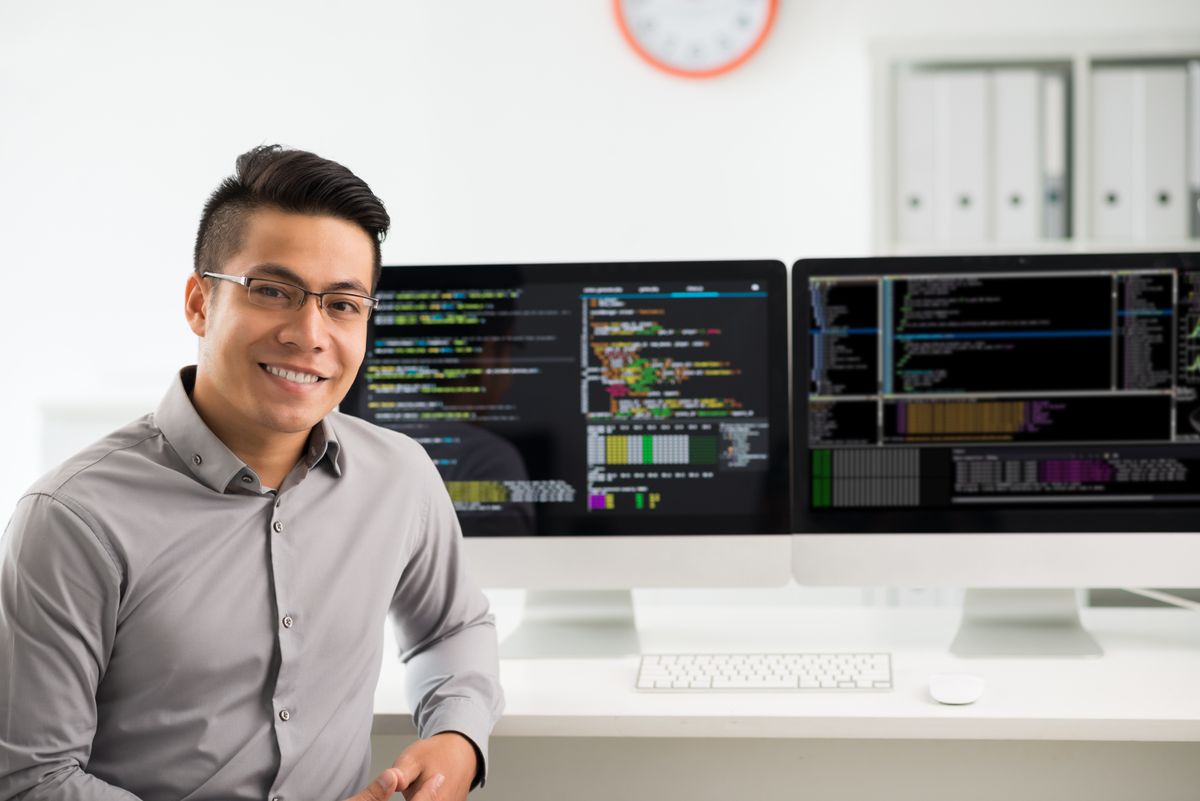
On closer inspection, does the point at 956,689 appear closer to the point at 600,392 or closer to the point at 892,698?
the point at 892,698

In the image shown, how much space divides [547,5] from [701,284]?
1659mm

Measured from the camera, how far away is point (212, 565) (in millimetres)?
1008

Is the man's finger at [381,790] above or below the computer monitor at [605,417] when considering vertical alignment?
below

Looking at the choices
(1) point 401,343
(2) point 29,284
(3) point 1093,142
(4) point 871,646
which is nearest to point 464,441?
(1) point 401,343

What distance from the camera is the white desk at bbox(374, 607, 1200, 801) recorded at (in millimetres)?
1150

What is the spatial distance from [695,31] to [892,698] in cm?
204

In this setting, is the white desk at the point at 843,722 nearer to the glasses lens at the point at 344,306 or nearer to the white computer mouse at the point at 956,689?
the white computer mouse at the point at 956,689

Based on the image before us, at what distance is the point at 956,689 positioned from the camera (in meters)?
1.16

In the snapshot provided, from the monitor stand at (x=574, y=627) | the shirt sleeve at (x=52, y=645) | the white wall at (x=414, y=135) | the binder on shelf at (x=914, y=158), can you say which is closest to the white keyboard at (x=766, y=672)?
the monitor stand at (x=574, y=627)

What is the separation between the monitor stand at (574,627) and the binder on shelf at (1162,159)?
60.9 inches

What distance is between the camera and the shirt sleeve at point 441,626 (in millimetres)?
1177

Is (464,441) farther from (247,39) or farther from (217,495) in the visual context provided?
(247,39)

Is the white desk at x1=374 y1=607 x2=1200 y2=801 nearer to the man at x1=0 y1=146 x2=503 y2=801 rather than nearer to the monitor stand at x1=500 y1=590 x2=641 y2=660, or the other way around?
the monitor stand at x1=500 y1=590 x2=641 y2=660

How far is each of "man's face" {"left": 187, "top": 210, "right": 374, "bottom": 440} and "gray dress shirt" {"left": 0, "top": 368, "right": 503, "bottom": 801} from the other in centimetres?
5
